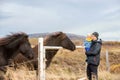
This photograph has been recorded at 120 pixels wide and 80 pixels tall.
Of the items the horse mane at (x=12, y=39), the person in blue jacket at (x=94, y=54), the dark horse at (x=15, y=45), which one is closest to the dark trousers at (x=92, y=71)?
the person in blue jacket at (x=94, y=54)

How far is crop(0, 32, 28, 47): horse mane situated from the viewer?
Result: 12938 mm

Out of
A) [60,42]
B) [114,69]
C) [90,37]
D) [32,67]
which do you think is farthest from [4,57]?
[114,69]

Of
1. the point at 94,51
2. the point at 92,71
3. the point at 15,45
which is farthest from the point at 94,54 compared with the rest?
the point at 15,45

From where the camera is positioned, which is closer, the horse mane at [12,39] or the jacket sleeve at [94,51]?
the jacket sleeve at [94,51]

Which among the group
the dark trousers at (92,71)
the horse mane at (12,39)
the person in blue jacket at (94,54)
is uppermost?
the horse mane at (12,39)

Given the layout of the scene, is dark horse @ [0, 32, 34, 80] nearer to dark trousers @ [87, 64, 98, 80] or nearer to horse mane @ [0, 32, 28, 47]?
horse mane @ [0, 32, 28, 47]

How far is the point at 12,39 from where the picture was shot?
13.1 m

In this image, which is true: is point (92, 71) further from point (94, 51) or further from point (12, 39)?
point (12, 39)

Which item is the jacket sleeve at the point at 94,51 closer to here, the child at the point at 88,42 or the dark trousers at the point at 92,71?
the child at the point at 88,42

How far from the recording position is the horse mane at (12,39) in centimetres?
1294

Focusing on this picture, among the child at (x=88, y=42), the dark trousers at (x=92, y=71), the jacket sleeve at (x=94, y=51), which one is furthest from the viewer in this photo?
the child at (x=88, y=42)

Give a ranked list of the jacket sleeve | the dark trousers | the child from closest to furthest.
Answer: the jacket sleeve < the dark trousers < the child

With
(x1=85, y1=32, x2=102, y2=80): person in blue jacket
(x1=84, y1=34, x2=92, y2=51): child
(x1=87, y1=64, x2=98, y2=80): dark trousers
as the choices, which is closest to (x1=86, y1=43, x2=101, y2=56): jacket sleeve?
(x1=85, y1=32, x2=102, y2=80): person in blue jacket

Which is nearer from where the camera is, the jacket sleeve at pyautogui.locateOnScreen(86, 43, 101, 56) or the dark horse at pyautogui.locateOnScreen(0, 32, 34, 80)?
the jacket sleeve at pyautogui.locateOnScreen(86, 43, 101, 56)
